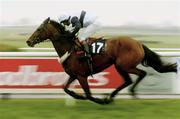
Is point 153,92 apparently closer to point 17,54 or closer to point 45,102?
point 45,102

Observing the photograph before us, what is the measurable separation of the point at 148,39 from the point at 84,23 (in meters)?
14.2

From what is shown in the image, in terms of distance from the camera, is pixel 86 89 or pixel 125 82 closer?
pixel 86 89

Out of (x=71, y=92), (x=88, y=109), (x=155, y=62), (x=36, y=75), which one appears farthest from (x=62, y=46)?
(x=155, y=62)

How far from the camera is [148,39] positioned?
68.5 feet

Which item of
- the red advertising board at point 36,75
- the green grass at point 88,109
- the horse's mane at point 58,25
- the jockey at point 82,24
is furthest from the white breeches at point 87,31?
the green grass at point 88,109

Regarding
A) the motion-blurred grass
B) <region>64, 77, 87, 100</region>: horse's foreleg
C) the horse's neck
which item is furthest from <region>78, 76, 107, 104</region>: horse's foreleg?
the motion-blurred grass

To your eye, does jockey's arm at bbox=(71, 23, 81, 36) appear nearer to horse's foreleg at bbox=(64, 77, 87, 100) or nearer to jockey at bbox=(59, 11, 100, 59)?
jockey at bbox=(59, 11, 100, 59)

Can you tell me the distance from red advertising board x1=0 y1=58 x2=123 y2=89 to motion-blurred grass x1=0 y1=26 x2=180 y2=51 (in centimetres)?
1042

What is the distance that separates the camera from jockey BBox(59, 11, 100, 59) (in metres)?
6.84

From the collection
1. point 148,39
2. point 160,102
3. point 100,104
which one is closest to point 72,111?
point 100,104

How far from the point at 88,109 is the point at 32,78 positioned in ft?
4.21

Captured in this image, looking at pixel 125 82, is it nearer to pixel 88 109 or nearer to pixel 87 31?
pixel 88 109

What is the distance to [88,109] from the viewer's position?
6680 mm

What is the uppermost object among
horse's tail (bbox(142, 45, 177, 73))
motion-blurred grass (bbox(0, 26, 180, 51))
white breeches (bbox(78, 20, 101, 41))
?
white breeches (bbox(78, 20, 101, 41))
